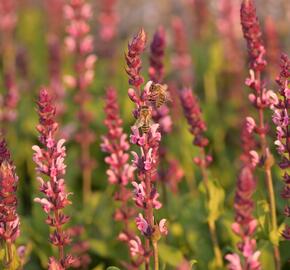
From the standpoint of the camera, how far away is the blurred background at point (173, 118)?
17.2 ft

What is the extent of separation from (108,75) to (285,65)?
4818 mm

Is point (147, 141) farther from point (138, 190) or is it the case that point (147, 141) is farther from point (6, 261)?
point (6, 261)

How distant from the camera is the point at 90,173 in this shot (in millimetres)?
6898

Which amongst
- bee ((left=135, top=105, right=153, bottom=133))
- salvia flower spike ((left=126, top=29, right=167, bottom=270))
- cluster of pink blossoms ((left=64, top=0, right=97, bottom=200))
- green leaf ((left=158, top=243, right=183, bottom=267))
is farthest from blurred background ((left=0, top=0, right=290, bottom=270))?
bee ((left=135, top=105, right=153, bottom=133))

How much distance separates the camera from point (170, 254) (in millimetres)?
4977

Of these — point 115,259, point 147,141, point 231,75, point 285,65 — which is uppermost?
point 231,75

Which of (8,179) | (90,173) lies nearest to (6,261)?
(8,179)

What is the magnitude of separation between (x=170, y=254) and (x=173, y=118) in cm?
229

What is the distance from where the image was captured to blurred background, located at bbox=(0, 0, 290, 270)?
524cm

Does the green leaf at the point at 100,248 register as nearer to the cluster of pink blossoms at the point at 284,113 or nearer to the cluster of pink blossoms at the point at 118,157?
the cluster of pink blossoms at the point at 118,157

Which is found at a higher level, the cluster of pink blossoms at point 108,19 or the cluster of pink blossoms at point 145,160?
the cluster of pink blossoms at point 108,19

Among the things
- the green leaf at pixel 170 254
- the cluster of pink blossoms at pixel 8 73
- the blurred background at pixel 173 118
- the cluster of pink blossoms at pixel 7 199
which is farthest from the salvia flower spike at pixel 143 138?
the cluster of pink blossoms at pixel 8 73

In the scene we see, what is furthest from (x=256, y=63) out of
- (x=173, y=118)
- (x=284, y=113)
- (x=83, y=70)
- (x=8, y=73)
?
(x=8, y=73)

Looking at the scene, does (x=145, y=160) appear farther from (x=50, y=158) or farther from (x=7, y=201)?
(x=7, y=201)
